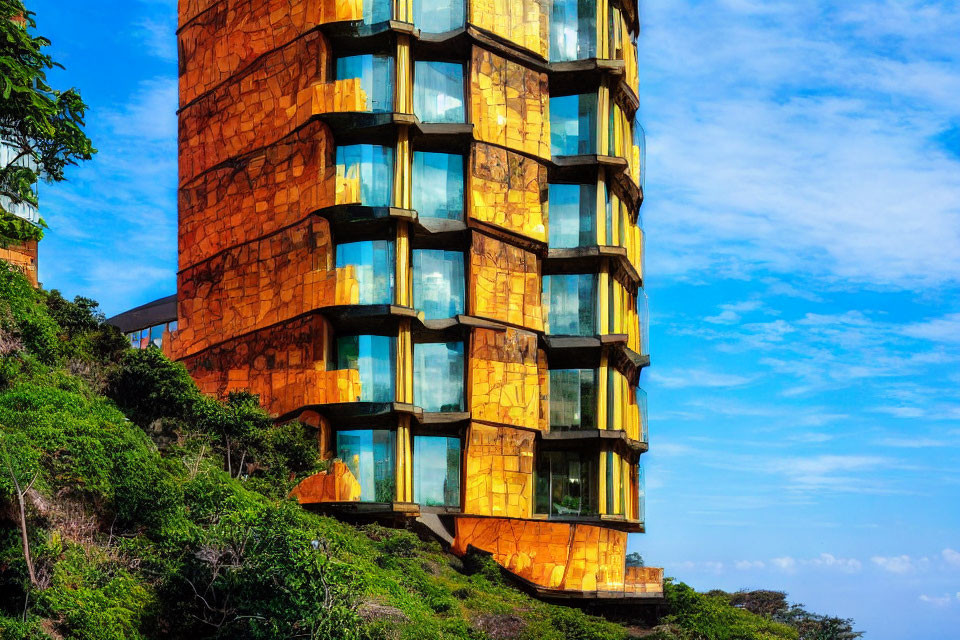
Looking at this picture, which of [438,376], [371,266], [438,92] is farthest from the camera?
[438,92]

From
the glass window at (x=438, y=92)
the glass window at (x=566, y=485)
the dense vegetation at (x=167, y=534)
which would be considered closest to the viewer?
the dense vegetation at (x=167, y=534)

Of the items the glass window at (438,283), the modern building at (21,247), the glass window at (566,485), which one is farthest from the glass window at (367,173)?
the glass window at (566,485)

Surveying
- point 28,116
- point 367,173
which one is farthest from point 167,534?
point 367,173

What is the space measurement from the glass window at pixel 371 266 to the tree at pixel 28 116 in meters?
9.73

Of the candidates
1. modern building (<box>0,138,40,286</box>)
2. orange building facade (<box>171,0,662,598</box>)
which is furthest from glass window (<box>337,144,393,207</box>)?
modern building (<box>0,138,40,286</box>)

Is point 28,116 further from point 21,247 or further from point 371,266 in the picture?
point 371,266

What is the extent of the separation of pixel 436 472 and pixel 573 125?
46.6 feet

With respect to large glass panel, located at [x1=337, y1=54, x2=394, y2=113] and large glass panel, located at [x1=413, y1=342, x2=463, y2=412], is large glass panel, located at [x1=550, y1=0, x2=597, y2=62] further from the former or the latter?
large glass panel, located at [x1=413, y1=342, x2=463, y2=412]

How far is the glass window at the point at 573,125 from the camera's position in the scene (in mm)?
45844

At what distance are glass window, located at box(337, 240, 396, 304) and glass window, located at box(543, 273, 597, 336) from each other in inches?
269

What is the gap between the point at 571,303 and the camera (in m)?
45.3

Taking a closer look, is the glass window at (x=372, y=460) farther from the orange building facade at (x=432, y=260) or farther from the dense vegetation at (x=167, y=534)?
the dense vegetation at (x=167, y=534)

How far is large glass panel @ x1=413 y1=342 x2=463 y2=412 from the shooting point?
41344 mm

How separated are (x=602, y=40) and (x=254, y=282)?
15.7m
